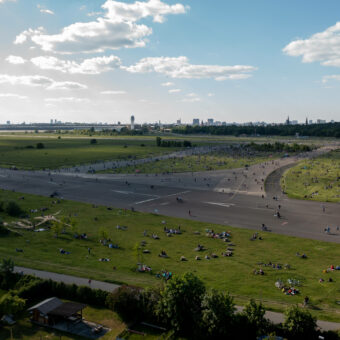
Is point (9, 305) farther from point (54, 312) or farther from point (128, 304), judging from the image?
point (128, 304)

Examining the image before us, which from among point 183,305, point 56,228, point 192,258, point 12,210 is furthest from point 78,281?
point 12,210

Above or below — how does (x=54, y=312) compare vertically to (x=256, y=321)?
below

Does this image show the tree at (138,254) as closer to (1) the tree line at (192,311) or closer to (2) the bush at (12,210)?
(1) the tree line at (192,311)

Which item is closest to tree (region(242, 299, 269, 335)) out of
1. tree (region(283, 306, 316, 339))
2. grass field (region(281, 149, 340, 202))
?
tree (region(283, 306, 316, 339))

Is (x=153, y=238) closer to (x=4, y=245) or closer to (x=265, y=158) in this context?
(x=4, y=245)

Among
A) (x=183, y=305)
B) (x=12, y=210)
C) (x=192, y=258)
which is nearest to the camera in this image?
(x=183, y=305)

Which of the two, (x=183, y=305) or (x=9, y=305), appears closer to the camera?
(x=183, y=305)
